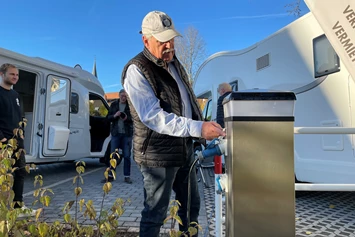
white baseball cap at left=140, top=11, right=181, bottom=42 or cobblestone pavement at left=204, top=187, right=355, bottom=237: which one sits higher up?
white baseball cap at left=140, top=11, right=181, bottom=42

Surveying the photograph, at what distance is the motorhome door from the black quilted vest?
4.75 m

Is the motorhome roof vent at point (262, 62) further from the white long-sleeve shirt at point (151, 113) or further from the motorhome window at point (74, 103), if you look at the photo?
the motorhome window at point (74, 103)

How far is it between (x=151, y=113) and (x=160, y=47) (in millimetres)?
436

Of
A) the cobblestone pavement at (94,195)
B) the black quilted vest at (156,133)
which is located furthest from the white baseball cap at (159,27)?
the cobblestone pavement at (94,195)

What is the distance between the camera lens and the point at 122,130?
5.58 metres

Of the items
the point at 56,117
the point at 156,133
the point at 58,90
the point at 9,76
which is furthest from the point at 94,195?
the point at 156,133

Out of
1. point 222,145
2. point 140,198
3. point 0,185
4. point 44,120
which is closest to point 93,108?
point 44,120

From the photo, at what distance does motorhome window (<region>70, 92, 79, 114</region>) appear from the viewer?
672cm

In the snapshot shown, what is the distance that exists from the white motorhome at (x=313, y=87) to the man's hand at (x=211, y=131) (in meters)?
2.57

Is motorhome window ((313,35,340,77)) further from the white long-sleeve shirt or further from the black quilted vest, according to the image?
the white long-sleeve shirt

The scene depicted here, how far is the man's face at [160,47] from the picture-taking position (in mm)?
1787

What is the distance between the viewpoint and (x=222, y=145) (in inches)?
57.4

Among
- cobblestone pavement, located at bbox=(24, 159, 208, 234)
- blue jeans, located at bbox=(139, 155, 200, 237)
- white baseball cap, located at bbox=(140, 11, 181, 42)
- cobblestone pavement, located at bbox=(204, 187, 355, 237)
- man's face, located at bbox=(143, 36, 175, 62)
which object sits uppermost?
white baseball cap, located at bbox=(140, 11, 181, 42)

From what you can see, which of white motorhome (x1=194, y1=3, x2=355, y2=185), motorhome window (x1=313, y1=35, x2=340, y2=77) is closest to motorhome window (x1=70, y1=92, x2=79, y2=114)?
white motorhome (x1=194, y1=3, x2=355, y2=185)
